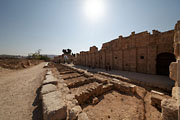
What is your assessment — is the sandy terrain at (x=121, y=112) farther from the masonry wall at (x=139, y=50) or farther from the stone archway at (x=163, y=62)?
the masonry wall at (x=139, y=50)

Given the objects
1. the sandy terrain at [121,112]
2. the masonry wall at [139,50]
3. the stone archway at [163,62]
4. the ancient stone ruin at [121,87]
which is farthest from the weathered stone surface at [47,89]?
the stone archway at [163,62]

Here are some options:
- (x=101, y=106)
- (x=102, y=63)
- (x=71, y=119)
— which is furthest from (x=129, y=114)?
(x=102, y=63)

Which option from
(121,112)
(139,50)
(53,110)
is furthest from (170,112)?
(139,50)

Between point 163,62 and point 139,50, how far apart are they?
2.96m

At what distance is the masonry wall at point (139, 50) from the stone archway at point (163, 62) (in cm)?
39

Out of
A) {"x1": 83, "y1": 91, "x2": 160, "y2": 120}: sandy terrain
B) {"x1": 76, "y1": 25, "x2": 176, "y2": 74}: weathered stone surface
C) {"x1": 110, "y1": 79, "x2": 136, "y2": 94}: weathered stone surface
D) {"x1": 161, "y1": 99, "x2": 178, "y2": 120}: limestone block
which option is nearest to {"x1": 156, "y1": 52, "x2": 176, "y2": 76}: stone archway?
{"x1": 76, "y1": 25, "x2": 176, "y2": 74}: weathered stone surface

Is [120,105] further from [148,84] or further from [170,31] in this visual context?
[170,31]

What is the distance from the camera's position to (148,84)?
5445 millimetres

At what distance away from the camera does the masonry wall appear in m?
7.70

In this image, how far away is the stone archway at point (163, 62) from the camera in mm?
7473

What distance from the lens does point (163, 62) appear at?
7.80 meters

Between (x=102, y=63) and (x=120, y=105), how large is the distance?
42.7ft

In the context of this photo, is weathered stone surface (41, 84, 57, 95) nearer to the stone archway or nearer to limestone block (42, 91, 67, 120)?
limestone block (42, 91, 67, 120)

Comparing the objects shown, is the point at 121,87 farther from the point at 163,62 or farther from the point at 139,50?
the point at 139,50
